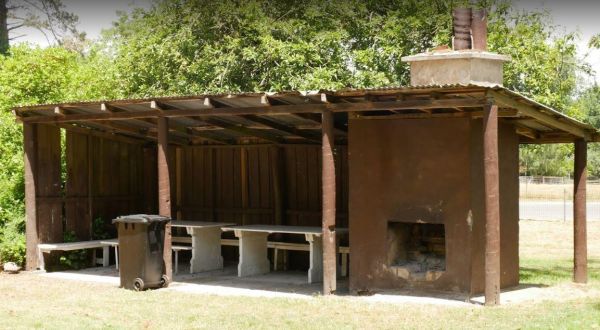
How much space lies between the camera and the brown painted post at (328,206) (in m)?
11.7

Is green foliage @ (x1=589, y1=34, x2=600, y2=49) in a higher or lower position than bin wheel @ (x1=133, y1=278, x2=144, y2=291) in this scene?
higher

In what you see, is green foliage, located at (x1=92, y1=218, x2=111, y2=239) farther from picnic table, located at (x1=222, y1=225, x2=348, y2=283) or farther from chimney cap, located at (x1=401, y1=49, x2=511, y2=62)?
chimney cap, located at (x1=401, y1=49, x2=511, y2=62)

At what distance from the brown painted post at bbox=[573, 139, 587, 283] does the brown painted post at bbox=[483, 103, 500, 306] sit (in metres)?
4.00

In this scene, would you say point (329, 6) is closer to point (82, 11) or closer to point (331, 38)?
point (331, 38)

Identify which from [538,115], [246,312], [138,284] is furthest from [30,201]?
[538,115]

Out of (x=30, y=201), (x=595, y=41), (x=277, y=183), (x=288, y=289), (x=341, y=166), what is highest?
(x=595, y=41)

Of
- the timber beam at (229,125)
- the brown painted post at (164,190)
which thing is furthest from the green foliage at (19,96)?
the timber beam at (229,125)

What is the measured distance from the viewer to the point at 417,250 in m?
12.4

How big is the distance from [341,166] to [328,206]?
3.39 m

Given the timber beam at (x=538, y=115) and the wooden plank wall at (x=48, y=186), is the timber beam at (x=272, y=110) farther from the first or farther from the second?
the wooden plank wall at (x=48, y=186)

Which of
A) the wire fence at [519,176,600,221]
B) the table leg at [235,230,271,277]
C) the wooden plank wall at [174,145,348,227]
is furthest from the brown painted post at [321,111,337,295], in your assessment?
the wire fence at [519,176,600,221]

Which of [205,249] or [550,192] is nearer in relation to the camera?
[205,249]

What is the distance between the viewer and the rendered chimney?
12.5 metres

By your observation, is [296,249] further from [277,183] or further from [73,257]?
[73,257]
